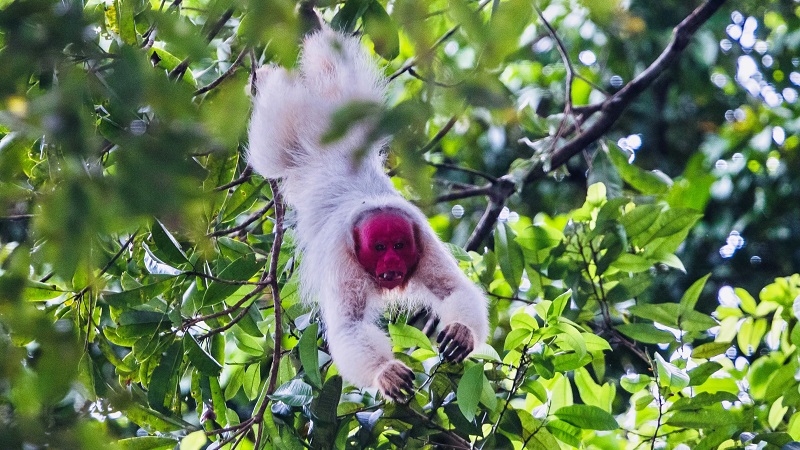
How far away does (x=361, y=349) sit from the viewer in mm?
3766

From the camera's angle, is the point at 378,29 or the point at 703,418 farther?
the point at 703,418

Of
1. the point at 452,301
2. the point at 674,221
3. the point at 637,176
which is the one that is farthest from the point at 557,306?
the point at 637,176

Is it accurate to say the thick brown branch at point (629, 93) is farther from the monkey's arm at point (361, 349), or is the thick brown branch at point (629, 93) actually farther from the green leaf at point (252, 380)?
the green leaf at point (252, 380)

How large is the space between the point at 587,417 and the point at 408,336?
82 cm

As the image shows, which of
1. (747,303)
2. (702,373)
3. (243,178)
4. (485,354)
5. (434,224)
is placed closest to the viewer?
(485,354)

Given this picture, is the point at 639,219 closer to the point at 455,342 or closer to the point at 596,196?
the point at 596,196

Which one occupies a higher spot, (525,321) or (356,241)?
(356,241)

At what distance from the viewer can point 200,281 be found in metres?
3.68

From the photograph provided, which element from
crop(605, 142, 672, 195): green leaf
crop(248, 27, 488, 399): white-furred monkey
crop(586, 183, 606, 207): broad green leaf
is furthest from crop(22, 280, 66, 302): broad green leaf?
crop(605, 142, 672, 195): green leaf

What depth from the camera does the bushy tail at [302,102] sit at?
4.36m

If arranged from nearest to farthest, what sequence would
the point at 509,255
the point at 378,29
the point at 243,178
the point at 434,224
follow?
the point at 378,29 < the point at 243,178 < the point at 509,255 < the point at 434,224

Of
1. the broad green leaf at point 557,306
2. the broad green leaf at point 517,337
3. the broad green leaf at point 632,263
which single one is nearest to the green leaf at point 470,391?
the broad green leaf at point 517,337

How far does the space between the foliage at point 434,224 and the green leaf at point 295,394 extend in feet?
0.05

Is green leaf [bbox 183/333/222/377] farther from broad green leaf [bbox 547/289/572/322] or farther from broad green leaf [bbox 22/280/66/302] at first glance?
broad green leaf [bbox 547/289/572/322]
